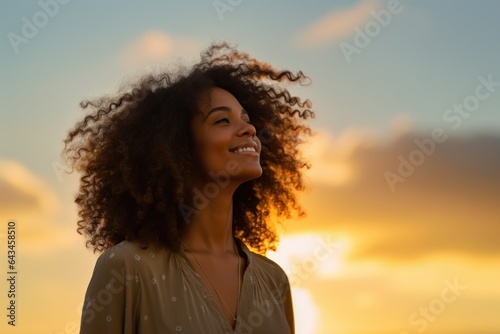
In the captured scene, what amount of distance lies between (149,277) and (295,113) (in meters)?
1.99

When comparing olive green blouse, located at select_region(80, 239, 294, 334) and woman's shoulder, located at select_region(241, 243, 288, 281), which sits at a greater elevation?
woman's shoulder, located at select_region(241, 243, 288, 281)

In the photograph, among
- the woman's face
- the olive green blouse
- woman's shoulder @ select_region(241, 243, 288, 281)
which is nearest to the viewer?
the olive green blouse

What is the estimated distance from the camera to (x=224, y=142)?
470 centimetres

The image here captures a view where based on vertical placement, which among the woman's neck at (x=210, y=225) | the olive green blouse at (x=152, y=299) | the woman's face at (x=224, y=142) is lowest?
the olive green blouse at (x=152, y=299)

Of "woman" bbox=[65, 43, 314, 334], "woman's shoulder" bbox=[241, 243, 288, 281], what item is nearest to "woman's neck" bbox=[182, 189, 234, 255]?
"woman" bbox=[65, 43, 314, 334]

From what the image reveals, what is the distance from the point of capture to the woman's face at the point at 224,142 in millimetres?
4664

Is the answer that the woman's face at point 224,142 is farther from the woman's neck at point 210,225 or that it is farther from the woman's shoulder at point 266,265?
the woman's shoulder at point 266,265

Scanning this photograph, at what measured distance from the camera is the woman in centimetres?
432

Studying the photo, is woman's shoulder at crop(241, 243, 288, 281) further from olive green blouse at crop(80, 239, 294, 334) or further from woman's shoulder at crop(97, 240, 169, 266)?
woman's shoulder at crop(97, 240, 169, 266)

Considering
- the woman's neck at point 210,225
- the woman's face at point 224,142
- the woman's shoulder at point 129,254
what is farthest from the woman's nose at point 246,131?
the woman's shoulder at point 129,254

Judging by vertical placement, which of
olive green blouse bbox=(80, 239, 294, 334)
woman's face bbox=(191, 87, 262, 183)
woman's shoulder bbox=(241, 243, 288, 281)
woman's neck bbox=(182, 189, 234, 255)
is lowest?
olive green blouse bbox=(80, 239, 294, 334)

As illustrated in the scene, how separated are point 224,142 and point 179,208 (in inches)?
18.6

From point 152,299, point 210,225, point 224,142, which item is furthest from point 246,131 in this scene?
point 152,299

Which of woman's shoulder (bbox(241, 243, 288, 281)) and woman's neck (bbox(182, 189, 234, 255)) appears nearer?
woman's neck (bbox(182, 189, 234, 255))
